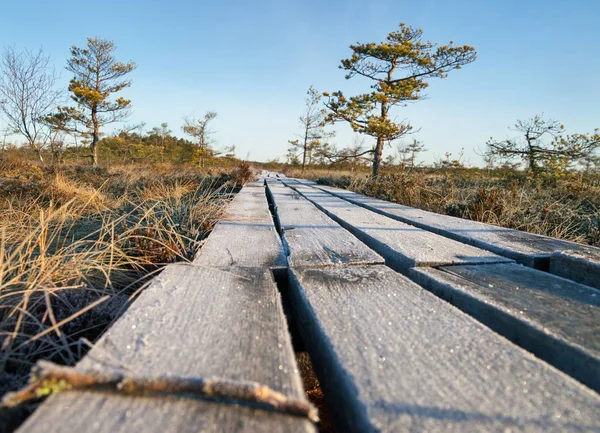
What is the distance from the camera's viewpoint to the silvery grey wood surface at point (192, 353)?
381 mm

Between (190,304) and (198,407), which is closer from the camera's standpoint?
(198,407)

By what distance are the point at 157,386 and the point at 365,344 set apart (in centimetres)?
39

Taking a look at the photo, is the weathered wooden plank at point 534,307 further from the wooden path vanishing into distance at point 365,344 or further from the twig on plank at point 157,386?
the twig on plank at point 157,386

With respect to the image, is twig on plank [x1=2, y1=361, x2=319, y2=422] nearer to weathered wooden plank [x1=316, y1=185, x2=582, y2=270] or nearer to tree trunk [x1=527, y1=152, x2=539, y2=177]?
weathered wooden plank [x1=316, y1=185, x2=582, y2=270]

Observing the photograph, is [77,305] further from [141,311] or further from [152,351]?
[152,351]

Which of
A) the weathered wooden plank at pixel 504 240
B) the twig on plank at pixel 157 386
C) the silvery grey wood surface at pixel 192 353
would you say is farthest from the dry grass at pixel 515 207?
the twig on plank at pixel 157 386

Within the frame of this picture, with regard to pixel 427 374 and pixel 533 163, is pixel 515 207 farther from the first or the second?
pixel 533 163

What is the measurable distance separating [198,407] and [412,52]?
13.2 metres

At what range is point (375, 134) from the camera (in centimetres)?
1103

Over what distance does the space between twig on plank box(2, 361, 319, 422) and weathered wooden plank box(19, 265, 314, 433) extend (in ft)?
0.04

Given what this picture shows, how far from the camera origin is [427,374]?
1.66ft

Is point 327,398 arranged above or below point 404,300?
below

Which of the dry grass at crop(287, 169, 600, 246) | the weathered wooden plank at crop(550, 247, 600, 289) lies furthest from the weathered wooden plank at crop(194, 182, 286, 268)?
the dry grass at crop(287, 169, 600, 246)

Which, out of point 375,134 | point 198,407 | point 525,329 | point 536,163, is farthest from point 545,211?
point 375,134
